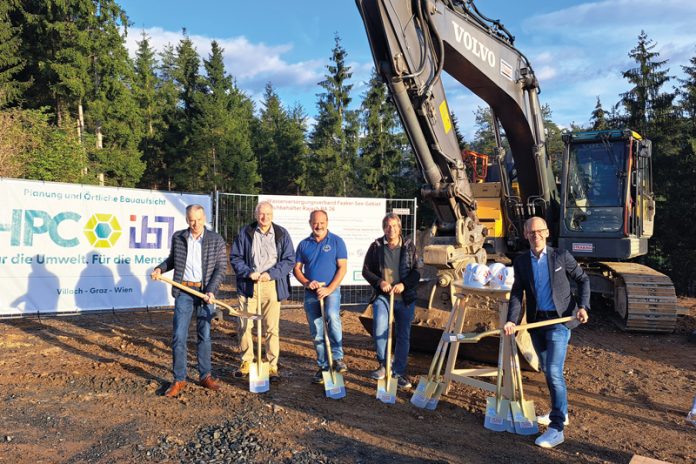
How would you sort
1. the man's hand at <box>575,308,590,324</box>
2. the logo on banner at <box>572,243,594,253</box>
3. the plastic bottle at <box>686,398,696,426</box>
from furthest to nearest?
the logo on banner at <box>572,243,594,253</box> → the plastic bottle at <box>686,398,696,426</box> → the man's hand at <box>575,308,590,324</box>

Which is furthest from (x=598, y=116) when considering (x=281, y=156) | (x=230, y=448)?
(x=230, y=448)

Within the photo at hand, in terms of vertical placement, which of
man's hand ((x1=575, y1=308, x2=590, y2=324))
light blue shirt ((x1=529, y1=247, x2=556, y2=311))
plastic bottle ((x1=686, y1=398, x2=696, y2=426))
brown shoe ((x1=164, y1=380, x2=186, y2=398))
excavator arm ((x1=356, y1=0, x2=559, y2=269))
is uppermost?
excavator arm ((x1=356, y1=0, x2=559, y2=269))

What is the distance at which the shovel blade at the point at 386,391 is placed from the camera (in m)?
4.73

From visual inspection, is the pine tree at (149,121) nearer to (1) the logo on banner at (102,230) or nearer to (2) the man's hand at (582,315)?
(1) the logo on banner at (102,230)

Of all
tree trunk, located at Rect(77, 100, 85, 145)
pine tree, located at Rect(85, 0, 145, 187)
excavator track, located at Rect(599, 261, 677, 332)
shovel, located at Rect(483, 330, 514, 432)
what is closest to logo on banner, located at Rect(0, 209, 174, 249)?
shovel, located at Rect(483, 330, 514, 432)

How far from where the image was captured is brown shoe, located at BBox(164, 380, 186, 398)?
4.72 m

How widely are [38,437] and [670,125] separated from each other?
25.9 metres

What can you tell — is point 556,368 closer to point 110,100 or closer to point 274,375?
point 274,375

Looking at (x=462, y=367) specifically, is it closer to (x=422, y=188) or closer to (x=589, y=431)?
(x=589, y=431)

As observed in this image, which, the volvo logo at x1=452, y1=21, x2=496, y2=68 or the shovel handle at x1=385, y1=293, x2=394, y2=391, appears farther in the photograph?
the volvo logo at x1=452, y1=21, x2=496, y2=68

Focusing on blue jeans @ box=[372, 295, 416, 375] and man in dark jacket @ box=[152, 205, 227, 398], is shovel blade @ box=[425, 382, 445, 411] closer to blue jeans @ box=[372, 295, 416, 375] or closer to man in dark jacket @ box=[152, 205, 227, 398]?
blue jeans @ box=[372, 295, 416, 375]

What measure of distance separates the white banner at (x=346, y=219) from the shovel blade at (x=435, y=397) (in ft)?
14.6

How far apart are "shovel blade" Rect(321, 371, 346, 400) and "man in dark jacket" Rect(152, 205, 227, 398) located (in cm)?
110

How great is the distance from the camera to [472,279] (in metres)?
4.58
